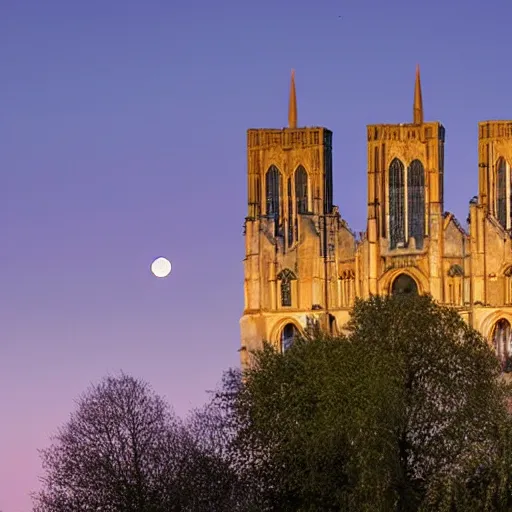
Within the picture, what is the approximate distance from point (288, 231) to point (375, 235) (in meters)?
4.52

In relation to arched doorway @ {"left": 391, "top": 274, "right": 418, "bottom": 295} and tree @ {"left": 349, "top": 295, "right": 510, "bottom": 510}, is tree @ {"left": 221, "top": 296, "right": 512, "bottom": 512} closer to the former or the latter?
tree @ {"left": 349, "top": 295, "right": 510, "bottom": 510}

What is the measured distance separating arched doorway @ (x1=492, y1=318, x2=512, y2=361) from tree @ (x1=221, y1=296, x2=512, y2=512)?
36.0 metres

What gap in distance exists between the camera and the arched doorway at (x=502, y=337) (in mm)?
112000

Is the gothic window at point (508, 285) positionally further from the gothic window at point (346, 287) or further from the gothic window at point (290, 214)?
the gothic window at point (290, 214)

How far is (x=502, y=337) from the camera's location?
112875mm

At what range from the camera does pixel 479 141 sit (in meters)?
116

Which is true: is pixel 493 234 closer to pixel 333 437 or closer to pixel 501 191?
pixel 501 191

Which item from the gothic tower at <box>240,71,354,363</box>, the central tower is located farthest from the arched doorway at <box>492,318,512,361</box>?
the gothic tower at <box>240,71,354,363</box>

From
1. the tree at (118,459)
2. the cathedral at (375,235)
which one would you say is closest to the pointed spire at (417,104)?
the cathedral at (375,235)

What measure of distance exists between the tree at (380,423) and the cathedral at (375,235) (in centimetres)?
3796

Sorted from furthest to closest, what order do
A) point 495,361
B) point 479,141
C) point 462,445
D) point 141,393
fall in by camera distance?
point 479,141
point 141,393
point 495,361
point 462,445

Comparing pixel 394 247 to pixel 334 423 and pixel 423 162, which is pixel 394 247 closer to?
pixel 423 162

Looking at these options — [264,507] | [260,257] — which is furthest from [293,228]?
[264,507]

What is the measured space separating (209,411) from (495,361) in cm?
916
